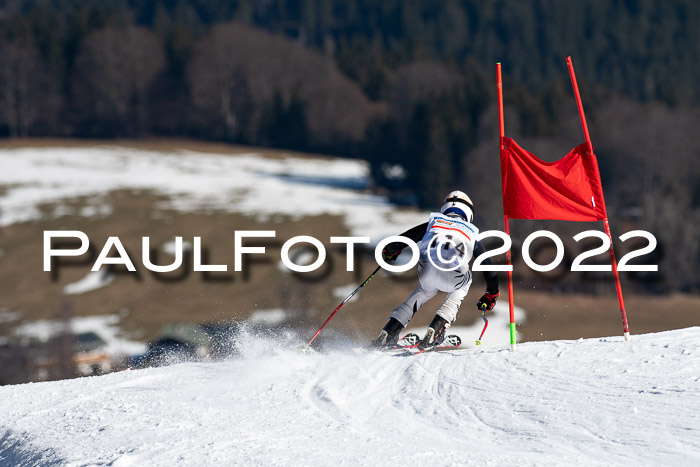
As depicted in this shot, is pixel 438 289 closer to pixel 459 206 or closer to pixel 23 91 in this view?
pixel 459 206

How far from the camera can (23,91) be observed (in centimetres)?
8444

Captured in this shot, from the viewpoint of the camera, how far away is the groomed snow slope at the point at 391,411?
5.52m

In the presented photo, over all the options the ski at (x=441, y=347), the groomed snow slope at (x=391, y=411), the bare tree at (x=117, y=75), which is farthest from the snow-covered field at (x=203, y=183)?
the groomed snow slope at (x=391, y=411)

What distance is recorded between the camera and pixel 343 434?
598 centimetres

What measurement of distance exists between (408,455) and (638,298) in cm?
3538

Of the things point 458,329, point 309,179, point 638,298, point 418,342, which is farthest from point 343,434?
point 309,179

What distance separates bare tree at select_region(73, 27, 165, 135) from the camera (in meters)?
85.8

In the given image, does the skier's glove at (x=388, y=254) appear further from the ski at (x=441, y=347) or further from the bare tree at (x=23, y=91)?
the bare tree at (x=23, y=91)

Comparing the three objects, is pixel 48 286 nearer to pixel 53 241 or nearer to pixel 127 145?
pixel 53 241

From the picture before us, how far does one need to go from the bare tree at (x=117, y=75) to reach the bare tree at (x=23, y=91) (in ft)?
11.0


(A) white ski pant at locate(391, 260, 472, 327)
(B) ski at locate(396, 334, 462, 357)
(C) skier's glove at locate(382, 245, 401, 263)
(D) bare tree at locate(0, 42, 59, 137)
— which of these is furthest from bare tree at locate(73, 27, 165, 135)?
(B) ski at locate(396, 334, 462, 357)

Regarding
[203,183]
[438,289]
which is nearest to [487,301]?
[438,289]

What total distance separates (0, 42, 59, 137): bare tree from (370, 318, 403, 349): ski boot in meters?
82.1

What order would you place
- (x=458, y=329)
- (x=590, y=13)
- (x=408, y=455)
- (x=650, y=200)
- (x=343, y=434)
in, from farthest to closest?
(x=590, y=13) → (x=650, y=200) → (x=458, y=329) → (x=343, y=434) → (x=408, y=455)
